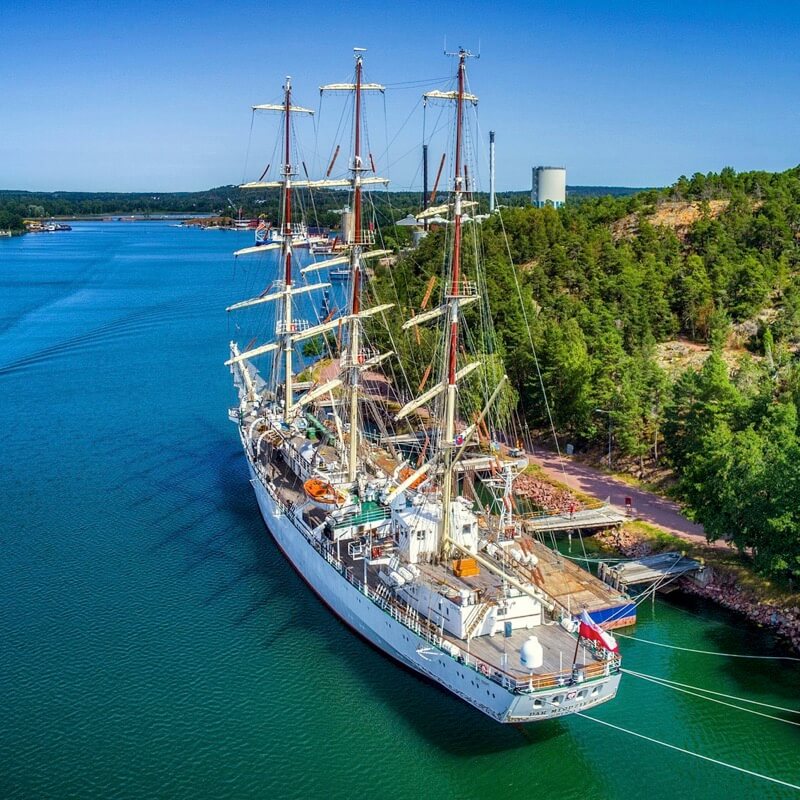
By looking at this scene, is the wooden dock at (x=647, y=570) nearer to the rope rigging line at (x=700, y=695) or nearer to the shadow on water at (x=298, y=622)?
the rope rigging line at (x=700, y=695)

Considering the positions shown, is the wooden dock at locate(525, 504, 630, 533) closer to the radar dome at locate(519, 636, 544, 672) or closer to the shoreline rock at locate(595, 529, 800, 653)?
the shoreline rock at locate(595, 529, 800, 653)

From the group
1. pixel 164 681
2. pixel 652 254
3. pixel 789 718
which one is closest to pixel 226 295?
pixel 652 254

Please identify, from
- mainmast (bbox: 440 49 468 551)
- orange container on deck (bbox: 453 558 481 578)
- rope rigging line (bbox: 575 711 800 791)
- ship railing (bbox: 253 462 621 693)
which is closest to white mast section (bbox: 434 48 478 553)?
mainmast (bbox: 440 49 468 551)

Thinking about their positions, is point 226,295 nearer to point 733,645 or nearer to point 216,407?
point 216,407

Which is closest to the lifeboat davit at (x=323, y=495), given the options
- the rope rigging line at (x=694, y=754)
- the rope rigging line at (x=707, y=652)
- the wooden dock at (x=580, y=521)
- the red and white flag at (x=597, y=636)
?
the wooden dock at (x=580, y=521)

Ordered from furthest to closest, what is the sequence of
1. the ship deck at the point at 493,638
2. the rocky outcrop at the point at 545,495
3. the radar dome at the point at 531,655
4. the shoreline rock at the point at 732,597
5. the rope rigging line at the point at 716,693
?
the rocky outcrop at the point at 545,495 → the shoreline rock at the point at 732,597 → the rope rigging line at the point at 716,693 → the ship deck at the point at 493,638 → the radar dome at the point at 531,655

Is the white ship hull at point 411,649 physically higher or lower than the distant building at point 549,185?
lower
